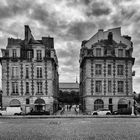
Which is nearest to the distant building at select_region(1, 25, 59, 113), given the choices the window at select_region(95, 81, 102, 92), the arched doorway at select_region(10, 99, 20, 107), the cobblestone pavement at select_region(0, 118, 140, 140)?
the arched doorway at select_region(10, 99, 20, 107)

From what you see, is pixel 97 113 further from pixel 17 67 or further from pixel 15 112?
pixel 17 67

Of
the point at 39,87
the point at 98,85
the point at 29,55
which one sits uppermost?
the point at 29,55

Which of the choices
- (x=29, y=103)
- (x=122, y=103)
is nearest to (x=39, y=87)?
(x=29, y=103)

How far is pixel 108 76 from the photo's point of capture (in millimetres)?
36438

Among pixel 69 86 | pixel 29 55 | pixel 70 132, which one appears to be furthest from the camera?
pixel 69 86

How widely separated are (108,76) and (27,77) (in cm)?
1536

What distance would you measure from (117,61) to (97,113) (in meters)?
11.2

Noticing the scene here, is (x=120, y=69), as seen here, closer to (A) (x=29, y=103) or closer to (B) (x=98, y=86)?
(B) (x=98, y=86)

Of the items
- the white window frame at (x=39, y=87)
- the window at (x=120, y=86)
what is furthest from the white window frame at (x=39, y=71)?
the window at (x=120, y=86)

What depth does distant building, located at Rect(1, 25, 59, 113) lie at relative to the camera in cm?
3641

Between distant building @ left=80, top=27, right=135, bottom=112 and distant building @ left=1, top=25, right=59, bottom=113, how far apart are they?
7.45 metres

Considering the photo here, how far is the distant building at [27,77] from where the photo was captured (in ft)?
119

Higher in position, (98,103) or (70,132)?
(70,132)

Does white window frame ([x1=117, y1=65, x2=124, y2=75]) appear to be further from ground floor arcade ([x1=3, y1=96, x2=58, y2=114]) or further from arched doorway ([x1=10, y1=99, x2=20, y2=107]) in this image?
arched doorway ([x1=10, y1=99, x2=20, y2=107])
